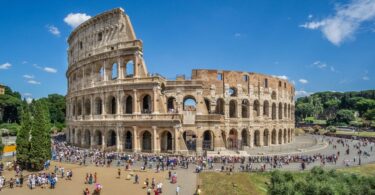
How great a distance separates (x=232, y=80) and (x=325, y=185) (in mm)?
27537

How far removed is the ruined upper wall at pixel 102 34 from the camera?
41219mm

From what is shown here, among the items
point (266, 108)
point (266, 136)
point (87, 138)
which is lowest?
point (266, 136)

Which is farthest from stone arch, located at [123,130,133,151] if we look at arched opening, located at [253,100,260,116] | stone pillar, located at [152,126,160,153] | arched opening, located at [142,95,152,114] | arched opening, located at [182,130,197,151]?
arched opening, located at [253,100,260,116]

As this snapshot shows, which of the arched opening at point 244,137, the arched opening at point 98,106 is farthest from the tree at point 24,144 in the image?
the arched opening at point 244,137

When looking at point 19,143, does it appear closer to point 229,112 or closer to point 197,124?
point 197,124

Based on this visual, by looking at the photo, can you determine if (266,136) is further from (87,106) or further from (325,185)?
(325,185)

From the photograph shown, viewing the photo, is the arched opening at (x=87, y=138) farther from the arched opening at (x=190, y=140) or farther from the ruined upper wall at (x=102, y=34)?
the arched opening at (x=190, y=140)

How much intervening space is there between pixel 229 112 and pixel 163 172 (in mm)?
22275

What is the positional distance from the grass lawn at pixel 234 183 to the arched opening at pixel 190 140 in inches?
503

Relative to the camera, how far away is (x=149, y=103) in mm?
41312

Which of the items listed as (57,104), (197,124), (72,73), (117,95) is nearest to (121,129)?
(117,95)

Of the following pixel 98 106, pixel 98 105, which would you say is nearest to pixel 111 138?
pixel 98 106

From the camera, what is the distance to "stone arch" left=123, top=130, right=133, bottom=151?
40062 millimetres

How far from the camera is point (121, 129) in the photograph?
39469mm
